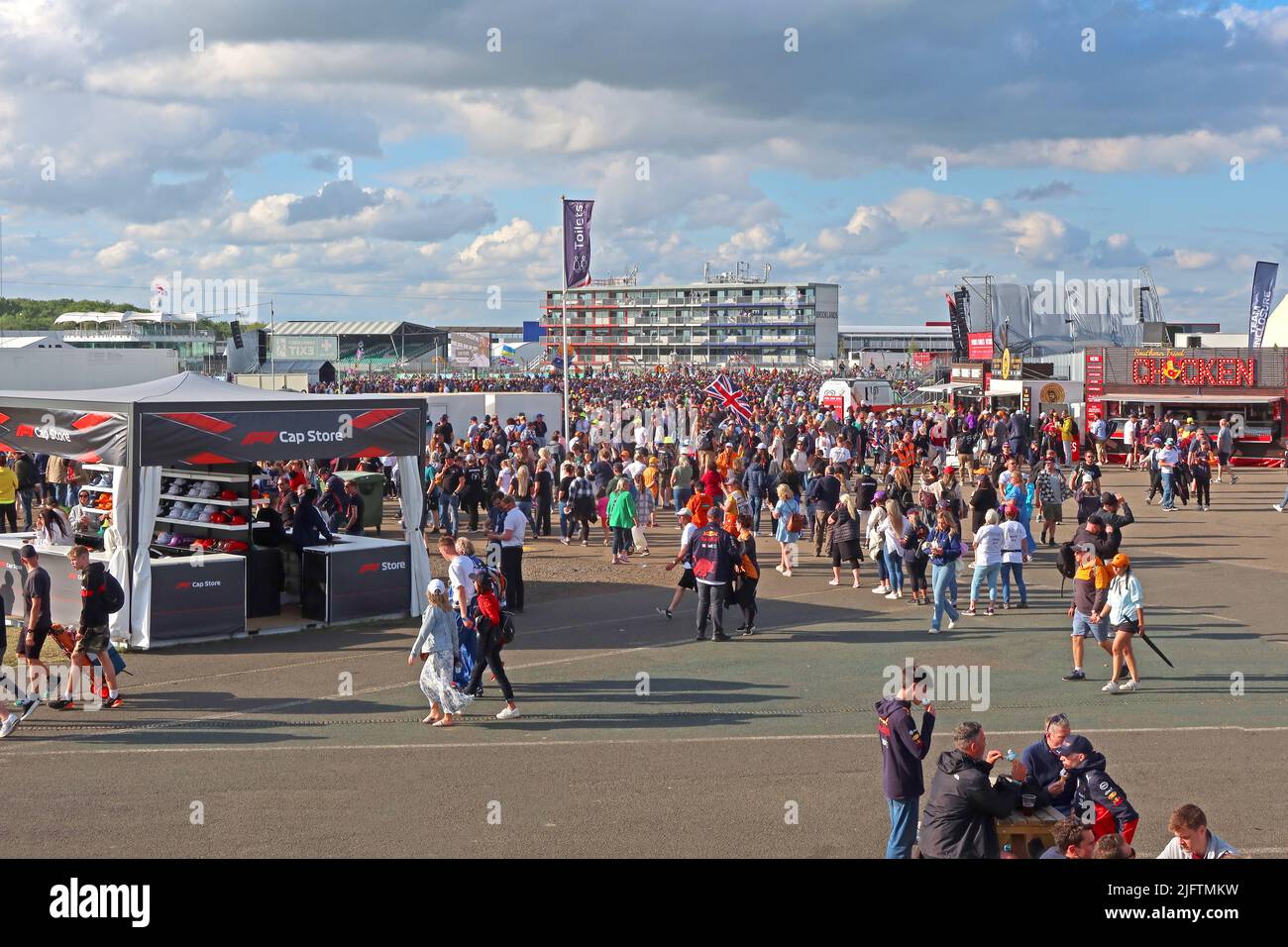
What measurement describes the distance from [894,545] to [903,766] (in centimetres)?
1015

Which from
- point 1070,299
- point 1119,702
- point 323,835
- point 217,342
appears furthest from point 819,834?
point 217,342

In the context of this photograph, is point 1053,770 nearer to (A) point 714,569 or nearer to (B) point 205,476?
(A) point 714,569

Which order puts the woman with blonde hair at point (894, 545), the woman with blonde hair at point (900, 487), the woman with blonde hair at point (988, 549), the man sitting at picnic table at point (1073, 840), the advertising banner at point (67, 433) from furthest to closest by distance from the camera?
1. the woman with blonde hair at point (900, 487)
2. the woman with blonde hair at point (894, 545)
3. the woman with blonde hair at point (988, 549)
4. the advertising banner at point (67, 433)
5. the man sitting at picnic table at point (1073, 840)

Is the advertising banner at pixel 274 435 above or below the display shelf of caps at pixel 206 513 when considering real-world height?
above

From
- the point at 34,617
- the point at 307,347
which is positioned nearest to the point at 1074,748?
the point at 34,617

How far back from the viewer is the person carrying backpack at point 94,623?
39.1 feet

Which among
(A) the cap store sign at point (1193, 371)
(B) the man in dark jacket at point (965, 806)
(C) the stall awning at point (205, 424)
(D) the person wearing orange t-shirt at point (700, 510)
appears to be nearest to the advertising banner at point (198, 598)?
(C) the stall awning at point (205, 424)

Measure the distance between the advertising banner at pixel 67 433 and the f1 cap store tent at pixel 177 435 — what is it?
0.01 m

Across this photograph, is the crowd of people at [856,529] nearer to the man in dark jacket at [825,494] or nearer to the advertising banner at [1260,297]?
the man in dark jacket at [825,494]

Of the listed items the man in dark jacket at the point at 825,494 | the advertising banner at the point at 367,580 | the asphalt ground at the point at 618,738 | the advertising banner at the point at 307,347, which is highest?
Answer: the advertising banner at the point at 307,347

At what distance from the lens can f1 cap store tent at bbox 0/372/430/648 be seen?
14.3 metres

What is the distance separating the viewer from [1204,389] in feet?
133
